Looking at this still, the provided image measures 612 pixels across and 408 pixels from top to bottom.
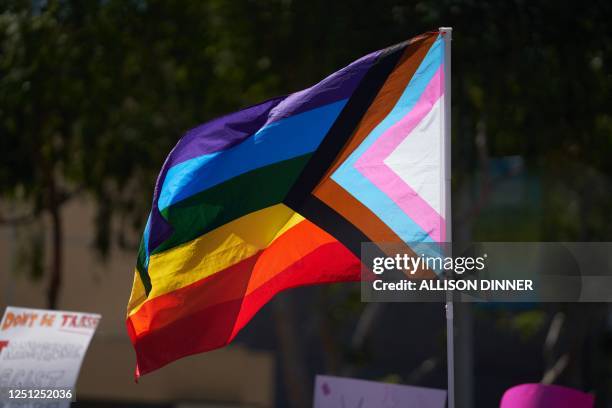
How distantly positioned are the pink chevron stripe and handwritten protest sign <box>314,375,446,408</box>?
1148mm

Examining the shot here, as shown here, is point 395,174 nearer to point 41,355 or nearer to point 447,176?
point 447,176

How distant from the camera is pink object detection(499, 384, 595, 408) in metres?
6.02

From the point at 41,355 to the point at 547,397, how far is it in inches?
149

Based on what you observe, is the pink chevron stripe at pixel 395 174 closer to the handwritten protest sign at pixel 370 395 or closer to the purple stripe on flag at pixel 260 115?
the purple stripe on flag at pixel 260 115

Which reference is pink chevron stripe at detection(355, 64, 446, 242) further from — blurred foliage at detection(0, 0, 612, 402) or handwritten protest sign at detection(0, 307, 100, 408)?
blurred foliage at detection(0, 0, 612, 402)

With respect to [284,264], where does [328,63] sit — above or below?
above

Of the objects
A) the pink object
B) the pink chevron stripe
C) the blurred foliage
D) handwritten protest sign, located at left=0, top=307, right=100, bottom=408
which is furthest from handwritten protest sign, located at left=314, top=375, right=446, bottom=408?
the blurred foliage

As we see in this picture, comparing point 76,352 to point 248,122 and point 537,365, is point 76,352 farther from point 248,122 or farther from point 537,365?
point 537,365

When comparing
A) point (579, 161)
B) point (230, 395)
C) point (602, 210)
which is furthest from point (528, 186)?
point (230, 395)

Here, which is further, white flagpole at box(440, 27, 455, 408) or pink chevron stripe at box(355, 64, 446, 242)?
pink chevron stripe at box(355, 64, 446, 242)

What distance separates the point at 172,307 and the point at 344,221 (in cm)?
121

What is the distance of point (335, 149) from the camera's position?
6254 mm

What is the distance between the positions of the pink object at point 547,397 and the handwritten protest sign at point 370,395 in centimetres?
46

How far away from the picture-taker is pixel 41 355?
24.5 ft
